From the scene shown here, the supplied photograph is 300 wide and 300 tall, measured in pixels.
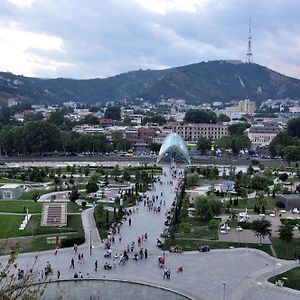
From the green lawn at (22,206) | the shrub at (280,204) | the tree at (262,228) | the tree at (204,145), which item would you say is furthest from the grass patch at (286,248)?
the tree at (204,145)

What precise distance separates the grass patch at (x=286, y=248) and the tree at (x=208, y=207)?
21.1ft

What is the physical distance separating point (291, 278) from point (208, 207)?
13.1m

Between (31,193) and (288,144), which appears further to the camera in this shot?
(288,144)

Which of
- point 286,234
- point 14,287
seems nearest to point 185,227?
point 286,234

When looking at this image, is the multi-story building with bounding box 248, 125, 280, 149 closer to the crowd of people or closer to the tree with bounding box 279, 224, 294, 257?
the crowd of people

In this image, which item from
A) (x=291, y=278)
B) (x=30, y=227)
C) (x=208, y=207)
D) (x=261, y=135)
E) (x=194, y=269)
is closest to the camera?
(x=291, y=278)

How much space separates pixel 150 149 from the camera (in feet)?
326

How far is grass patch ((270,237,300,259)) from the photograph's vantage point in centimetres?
2891

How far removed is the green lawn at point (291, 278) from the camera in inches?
952

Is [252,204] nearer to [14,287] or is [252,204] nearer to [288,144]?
[14,287]

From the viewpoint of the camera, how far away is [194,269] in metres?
26.2

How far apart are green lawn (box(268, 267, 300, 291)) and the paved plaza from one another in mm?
428

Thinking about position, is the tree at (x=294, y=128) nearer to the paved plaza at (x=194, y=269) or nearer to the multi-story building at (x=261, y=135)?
the multi-story building at (x=261, y=135)

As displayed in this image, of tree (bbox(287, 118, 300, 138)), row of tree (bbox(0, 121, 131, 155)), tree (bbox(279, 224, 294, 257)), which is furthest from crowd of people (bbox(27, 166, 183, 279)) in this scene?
tree (bbox(287, 118, 300, 138))
